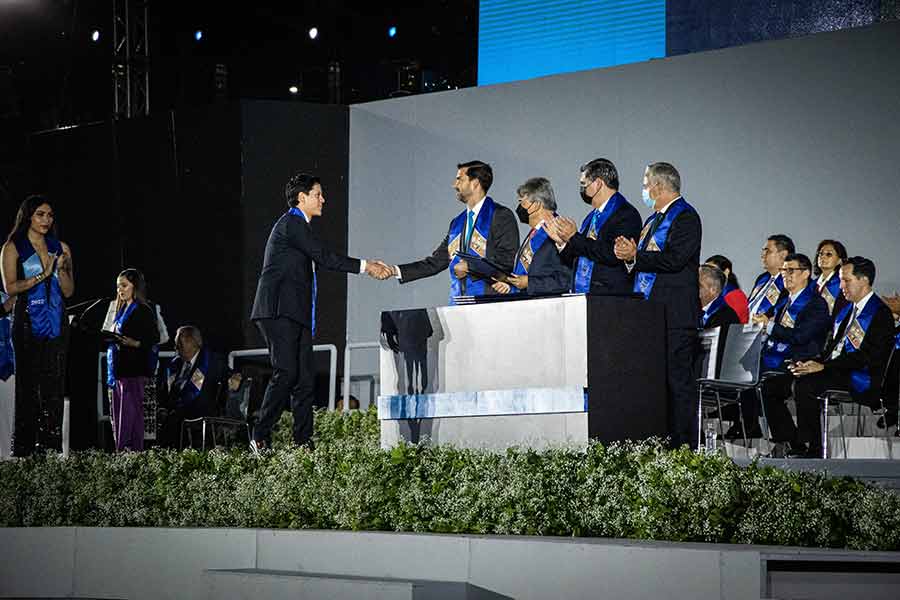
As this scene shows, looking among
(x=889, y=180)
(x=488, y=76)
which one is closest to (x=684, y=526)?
(x=889, y=180)

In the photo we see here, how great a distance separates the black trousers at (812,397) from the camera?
7.38 metres

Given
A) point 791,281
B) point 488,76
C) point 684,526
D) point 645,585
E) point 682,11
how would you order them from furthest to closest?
1. point 488,76
2. point 682,11
3. point 791,281
4. point 684,526
5. point 645,585

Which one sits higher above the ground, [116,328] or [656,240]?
[656,240]

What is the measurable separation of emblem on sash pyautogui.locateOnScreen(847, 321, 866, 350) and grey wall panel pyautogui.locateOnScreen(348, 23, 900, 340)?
6.86 ft

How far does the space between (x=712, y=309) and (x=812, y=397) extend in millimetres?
1174

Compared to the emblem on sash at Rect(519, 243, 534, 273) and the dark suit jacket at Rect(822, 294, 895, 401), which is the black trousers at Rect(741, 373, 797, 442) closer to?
the dark suit jacket at Rect(822, 294, 895, 401)

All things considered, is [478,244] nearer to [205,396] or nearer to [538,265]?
[538,265]

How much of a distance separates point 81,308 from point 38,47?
11.1 feet

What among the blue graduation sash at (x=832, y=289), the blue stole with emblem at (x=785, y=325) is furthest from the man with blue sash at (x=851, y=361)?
the blue graduation sash at (x=832, y=289)

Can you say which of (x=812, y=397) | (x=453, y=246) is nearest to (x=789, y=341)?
(x=812, y=397)

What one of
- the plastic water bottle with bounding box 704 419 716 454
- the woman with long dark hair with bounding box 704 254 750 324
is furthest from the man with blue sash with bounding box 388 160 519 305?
the woman with long dark hair with bounding box 704 254 750 324

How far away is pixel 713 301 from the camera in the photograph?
847 cm

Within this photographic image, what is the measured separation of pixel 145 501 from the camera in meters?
5.93

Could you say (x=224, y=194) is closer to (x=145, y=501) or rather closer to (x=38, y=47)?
(x=38, y=47)
